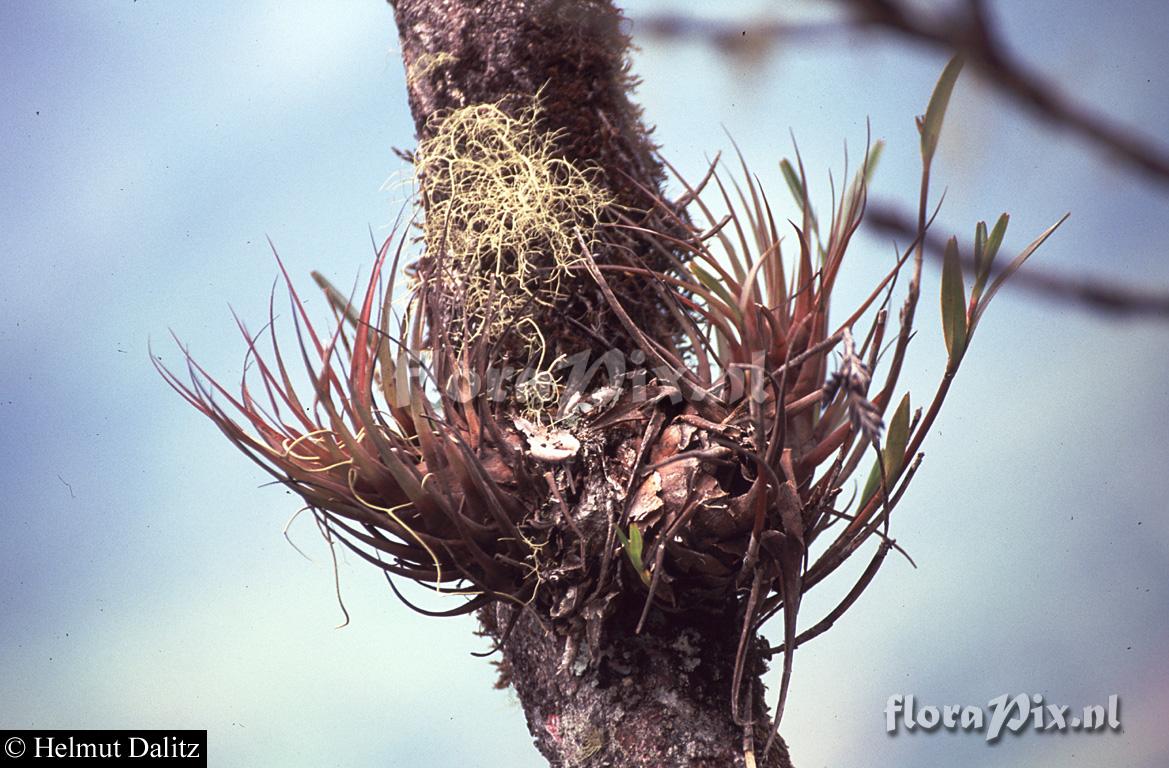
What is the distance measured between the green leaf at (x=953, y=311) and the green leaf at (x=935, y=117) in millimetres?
107

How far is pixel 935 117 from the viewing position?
34.6 inches

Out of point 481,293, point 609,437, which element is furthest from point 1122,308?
point 481,293

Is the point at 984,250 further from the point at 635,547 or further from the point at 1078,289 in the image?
the point at 1078,289

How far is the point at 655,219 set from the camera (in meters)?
1.13

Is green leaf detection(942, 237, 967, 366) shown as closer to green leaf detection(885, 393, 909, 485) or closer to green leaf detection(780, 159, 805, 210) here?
green leaf detection(885, 393, 909, 485)

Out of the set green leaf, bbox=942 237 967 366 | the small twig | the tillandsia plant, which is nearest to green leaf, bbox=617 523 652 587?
the tillandsia plant

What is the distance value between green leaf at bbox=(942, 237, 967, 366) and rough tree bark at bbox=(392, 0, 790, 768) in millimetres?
305

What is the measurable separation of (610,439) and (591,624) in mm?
172

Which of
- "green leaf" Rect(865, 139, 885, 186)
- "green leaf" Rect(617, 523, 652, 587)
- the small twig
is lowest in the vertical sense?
the small twig

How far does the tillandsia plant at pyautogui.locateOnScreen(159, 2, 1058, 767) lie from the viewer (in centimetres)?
98

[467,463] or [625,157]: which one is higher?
[625,157]

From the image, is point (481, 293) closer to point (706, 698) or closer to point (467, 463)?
point (467, 463)

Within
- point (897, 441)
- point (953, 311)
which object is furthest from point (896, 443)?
point (953, 311)

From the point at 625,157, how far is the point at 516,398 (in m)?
0.28
